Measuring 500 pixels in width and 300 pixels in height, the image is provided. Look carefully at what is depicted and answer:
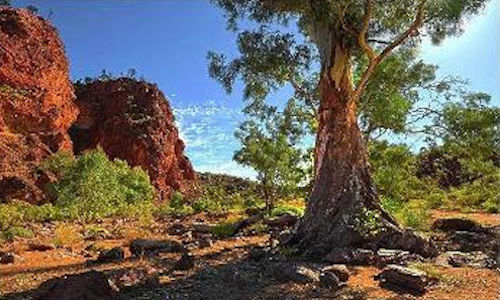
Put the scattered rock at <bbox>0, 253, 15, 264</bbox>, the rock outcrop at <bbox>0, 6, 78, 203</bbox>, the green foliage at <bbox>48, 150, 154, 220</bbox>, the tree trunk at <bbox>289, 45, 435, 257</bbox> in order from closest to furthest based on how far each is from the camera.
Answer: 1. the tree trunk at <bbox>289, 45, 435, 257</bbox>
2. the scattered rock at <bbox>0, 253, 15, 264</bbox>
3. the green foliage at <bbox>48, 150, 154, 220</bbox>
4. the rock outcrop at <bbox>0, 6, 78, 203</bbox>

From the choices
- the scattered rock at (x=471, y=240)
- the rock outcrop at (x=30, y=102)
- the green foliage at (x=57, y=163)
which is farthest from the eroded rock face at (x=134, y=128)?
the scattered rock at (x=471, y=240)

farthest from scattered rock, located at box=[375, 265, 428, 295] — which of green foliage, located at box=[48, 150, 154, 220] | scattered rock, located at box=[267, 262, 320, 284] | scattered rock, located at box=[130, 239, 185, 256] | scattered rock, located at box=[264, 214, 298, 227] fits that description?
green foliage, located at box=[48, 150, 154, 220]

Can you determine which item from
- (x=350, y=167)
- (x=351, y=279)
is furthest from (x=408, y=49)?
(x=351, y=279)

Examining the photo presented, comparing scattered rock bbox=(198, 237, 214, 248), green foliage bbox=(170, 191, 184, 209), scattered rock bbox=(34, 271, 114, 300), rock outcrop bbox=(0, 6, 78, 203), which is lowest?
scattered rock bbox=(34, 271, 114, 300)

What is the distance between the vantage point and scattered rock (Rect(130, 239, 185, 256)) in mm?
15020

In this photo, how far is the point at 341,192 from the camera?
1448 cm

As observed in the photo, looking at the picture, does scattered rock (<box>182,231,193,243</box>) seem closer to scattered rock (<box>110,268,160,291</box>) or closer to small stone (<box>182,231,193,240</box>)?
small stone (<box>182,231,193,240</box>)

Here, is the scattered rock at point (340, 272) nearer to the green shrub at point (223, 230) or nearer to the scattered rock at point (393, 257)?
the scattered rock at point (393, 257)

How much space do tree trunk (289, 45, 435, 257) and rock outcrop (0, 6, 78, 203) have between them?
45293 millimetres

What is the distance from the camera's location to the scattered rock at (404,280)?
10.1 meters

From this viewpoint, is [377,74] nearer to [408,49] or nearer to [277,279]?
[408,49]

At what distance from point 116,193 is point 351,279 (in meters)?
35.6

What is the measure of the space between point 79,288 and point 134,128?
3039 inches

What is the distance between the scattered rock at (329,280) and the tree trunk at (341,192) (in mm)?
2870
